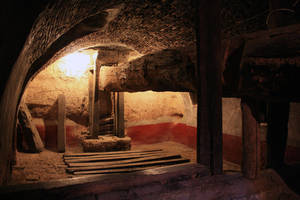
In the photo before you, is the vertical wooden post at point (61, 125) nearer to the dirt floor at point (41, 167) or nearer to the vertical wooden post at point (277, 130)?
the dirt floor at point (41, 167)

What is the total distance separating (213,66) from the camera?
168 centimetres

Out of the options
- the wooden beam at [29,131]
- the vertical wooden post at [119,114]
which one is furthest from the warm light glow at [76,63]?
the wooden beam at [29,131]

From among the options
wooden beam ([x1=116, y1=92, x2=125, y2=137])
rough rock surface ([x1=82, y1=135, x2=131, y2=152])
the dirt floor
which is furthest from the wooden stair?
wooden beam ([x1=116, y1=92, x2=125, y2=137])

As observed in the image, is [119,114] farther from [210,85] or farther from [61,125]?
[210,85]

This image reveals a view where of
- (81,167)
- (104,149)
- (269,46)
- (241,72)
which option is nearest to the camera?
(269,46)

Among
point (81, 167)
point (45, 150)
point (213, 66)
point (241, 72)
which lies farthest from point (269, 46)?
point (45, 150)

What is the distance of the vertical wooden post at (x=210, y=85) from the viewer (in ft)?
5.52

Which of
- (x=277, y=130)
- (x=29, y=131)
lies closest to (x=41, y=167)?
(x=29, y=131)

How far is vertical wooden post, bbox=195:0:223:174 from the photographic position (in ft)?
5.52

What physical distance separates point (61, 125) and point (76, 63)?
5.13ft

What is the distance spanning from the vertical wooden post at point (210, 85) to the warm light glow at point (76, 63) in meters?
3.83

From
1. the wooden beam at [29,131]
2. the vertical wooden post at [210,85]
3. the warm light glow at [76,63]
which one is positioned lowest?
the wooden beam at [29,131]

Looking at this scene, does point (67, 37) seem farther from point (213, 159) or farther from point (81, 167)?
point (213, 159)

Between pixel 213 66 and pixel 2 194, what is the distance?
65.3 inches
